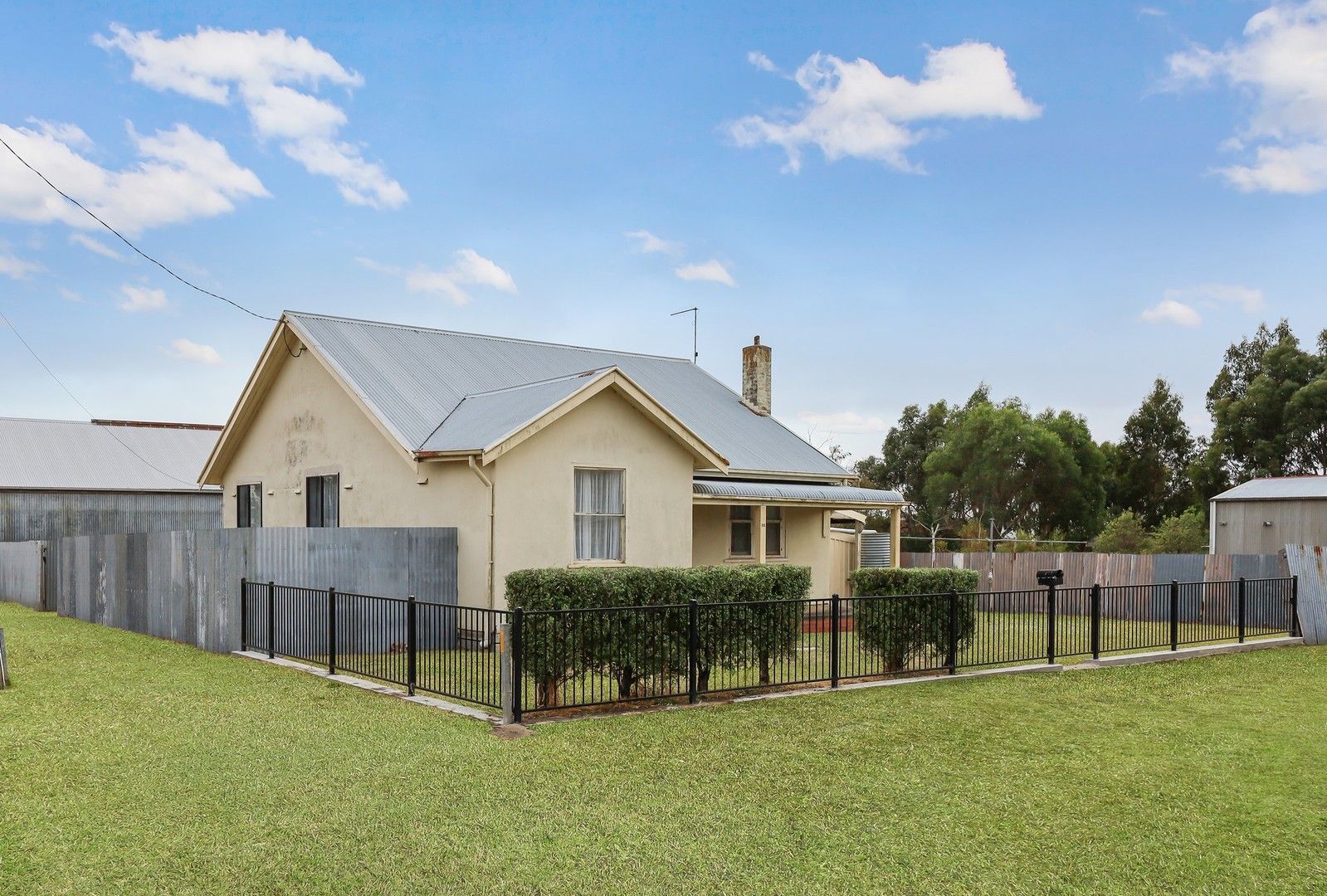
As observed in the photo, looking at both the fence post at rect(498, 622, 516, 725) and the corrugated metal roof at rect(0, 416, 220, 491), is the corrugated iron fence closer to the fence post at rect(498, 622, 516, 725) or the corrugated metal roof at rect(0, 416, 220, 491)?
the fence post at rect(498, 622, 516, 725)

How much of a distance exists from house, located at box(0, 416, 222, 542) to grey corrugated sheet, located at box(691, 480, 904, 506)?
83.8 feet

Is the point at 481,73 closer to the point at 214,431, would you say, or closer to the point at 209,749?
the point at 209,749

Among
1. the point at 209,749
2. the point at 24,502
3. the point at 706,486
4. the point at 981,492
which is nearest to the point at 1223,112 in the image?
the point at 706,486

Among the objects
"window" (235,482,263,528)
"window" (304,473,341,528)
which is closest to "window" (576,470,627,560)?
"window" (304,473,341,528)

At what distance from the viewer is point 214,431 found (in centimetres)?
4825

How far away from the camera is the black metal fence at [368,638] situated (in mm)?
11773

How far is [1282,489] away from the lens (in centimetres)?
3322

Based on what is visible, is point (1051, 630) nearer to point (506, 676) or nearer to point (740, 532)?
point (506, 676)

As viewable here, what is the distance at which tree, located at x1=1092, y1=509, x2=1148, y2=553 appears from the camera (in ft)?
151

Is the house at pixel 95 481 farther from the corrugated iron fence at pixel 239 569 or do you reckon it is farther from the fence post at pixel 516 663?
the fence post at pixel 516 663

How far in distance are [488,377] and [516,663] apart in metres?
13.0

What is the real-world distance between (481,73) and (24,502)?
95.1ft

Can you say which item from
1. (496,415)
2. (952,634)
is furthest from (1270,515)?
(496,415)

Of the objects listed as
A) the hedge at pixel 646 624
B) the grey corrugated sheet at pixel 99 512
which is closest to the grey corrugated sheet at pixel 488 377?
the hedge at pixel 646 624
